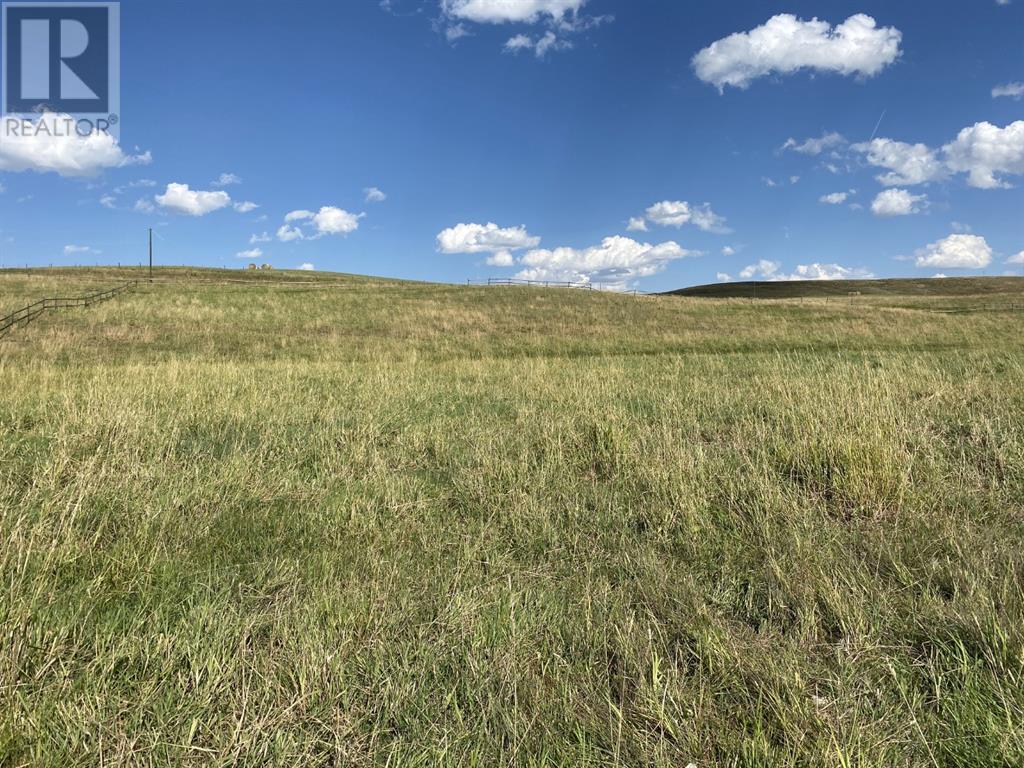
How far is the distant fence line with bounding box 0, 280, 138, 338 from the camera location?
27.7 meters

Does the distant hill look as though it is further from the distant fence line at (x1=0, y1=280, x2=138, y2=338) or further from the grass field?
the grass field

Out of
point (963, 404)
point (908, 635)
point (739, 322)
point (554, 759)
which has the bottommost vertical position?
point (554, 759)

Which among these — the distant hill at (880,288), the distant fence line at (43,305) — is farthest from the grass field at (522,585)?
the distant hill at (880,288)

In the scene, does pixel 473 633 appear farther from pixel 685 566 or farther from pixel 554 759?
pixel 685 566

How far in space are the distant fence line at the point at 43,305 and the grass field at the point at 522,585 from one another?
2685cm

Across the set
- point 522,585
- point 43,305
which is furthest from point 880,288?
point 43,305

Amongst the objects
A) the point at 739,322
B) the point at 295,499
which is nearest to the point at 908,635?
the point at 295,499

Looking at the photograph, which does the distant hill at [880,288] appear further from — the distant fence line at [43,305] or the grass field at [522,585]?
the grass field at [522,585]

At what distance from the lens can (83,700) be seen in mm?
2416

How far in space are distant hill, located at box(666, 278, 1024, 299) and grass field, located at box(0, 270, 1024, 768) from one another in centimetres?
9125

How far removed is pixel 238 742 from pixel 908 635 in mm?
3581

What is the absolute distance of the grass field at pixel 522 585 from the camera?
2359 millimetres

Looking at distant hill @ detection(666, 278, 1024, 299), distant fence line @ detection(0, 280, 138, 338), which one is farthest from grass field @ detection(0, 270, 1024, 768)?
distant hill @ detection(666, 278, 1024, 299)

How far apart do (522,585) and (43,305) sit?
1691 inches
